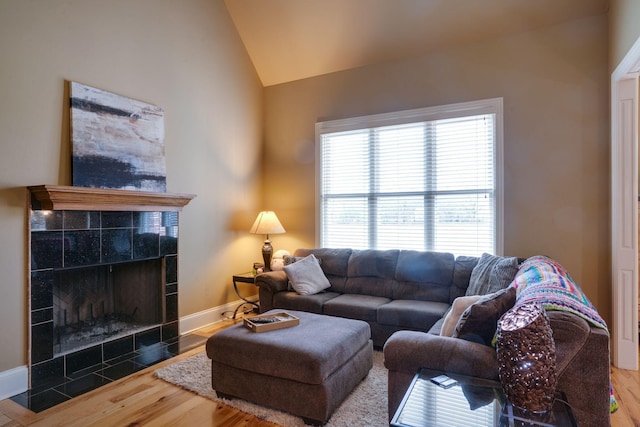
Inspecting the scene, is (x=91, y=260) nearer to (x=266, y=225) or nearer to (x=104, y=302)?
(x=104, y=302)

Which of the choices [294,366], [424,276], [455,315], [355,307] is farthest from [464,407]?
[424,276]

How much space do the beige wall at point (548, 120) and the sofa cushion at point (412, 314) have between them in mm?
1074

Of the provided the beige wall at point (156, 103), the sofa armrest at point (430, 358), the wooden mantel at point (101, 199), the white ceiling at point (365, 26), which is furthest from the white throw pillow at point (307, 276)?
the white ceiling at point (365, 26)

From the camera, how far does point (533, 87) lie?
3611 millimetres

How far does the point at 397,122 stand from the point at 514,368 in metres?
3.28

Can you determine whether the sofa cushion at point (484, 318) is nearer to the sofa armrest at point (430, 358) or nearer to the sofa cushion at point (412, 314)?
the sofa armrest at point (430, 358)

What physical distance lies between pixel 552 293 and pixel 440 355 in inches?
24.6

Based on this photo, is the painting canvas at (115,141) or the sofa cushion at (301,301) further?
the sofa cushion at (301,301)

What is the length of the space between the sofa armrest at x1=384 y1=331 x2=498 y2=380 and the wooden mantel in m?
2.52

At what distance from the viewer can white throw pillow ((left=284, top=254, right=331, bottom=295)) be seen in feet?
12.7

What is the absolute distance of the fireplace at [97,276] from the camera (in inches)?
109

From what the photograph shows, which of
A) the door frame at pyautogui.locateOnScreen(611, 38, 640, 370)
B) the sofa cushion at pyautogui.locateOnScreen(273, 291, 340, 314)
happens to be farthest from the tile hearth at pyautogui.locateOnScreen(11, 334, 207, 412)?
the door frame at pyautogui.locateOnScreen(611, 38, 640, 370)

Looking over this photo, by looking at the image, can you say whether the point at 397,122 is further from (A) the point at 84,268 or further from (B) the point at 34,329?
(B) the point at 34,329

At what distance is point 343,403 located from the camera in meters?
2.43
